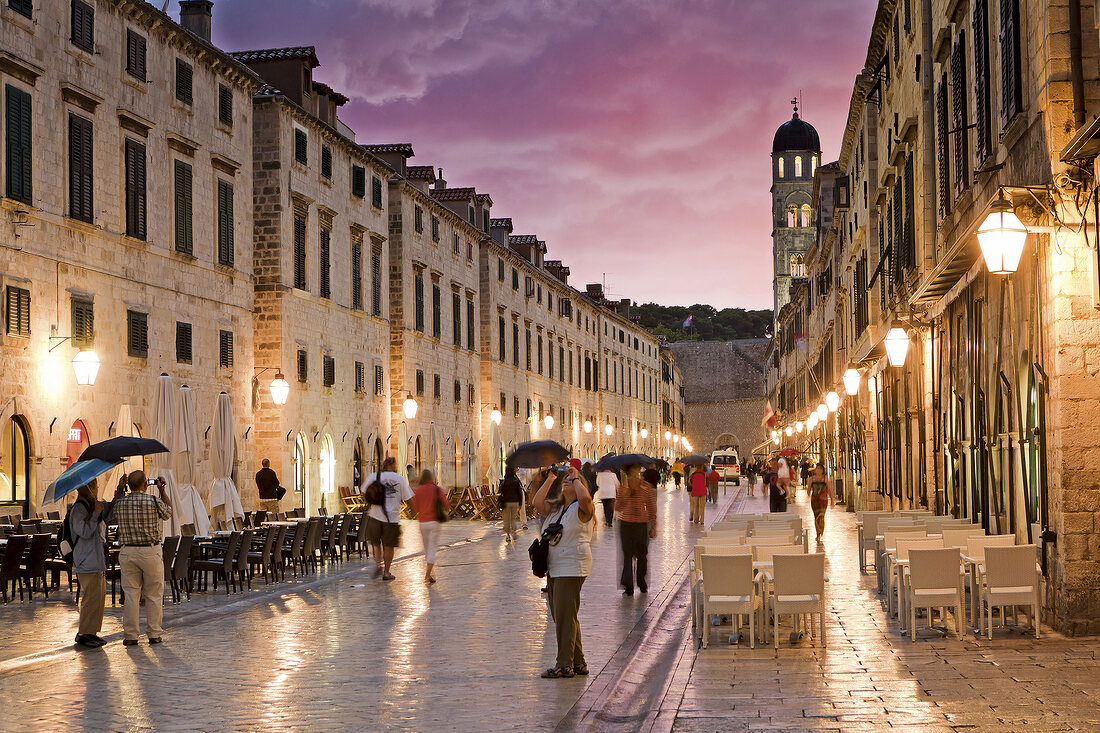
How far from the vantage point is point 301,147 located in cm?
3559

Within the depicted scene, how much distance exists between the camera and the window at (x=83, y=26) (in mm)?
24328

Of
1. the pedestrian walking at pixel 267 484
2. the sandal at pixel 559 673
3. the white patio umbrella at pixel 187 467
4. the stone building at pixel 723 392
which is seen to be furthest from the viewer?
the stone building at pixel 723 392

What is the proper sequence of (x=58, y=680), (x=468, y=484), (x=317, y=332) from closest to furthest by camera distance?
(x=58, y=680) < (x=317, y=332) < (x=468, y=484)

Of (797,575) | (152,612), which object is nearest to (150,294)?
(152,612)

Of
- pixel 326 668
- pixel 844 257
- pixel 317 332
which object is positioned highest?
pixel 844 257

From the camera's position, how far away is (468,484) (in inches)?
2048

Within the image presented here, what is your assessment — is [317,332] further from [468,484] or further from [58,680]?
[58,680]

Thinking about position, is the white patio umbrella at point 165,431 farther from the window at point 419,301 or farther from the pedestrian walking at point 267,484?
the window at point 419,301

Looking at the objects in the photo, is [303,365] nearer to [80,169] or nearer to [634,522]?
[80,169]

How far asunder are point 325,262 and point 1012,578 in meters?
27.8

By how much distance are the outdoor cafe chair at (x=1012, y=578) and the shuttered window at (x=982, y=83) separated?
5.81 m

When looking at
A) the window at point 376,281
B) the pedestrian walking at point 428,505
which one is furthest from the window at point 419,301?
the pedestrian walking at point 428,505

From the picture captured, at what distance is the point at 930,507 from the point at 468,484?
30.8 meters

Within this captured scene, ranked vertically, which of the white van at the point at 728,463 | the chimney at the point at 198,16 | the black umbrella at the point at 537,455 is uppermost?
the chimney at the point at 198,16
